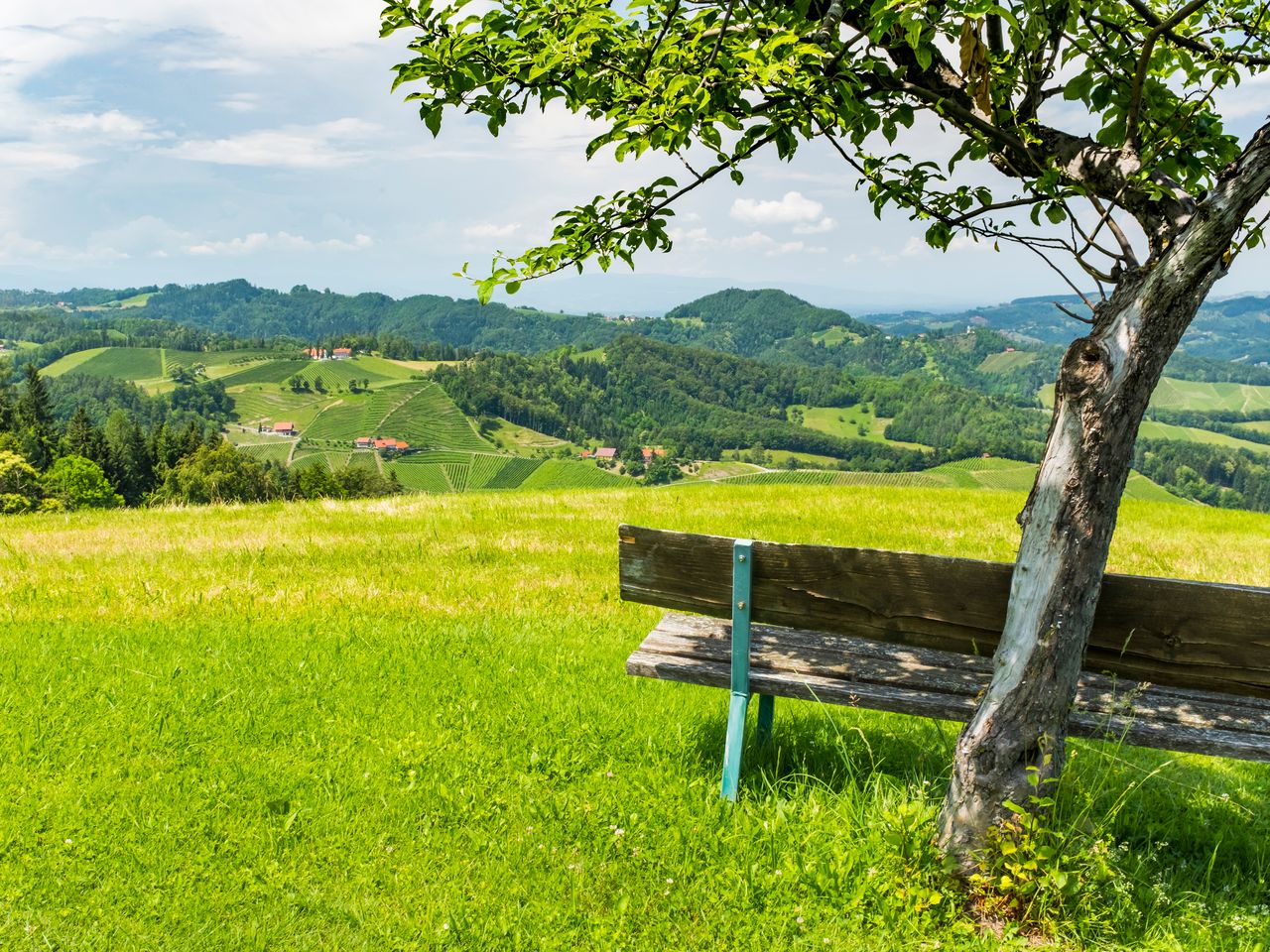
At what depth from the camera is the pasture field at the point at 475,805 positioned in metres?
3.34

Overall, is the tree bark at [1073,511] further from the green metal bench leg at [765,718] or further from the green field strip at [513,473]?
the green field strip at [513,473]

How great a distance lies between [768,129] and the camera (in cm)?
382

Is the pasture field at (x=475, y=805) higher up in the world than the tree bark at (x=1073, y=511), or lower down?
lower down

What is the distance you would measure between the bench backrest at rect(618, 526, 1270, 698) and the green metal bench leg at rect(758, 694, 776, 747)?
2.35ft

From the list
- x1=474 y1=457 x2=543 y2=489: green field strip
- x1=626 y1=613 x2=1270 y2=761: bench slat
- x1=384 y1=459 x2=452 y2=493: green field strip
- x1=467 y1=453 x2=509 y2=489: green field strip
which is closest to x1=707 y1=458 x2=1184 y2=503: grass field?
x1=474 y1=457 x2=543 y2=489: green field strip

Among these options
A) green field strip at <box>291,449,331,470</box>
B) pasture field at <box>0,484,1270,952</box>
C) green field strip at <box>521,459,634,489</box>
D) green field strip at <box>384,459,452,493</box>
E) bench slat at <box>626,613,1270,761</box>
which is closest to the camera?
pasture field at <box>0,484,1270,952</box>

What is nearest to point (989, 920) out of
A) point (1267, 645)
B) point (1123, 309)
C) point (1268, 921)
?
point (1268, 921)

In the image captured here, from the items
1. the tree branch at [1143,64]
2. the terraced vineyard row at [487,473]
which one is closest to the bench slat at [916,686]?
the tree branch at [1143,64]

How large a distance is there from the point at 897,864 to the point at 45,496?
95.8 m

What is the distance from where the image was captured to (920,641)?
3.91 metres

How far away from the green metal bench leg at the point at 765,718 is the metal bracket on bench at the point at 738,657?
54 cm

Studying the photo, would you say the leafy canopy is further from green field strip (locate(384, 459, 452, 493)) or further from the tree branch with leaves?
green field strip (locate(384, 459, 452, 493))

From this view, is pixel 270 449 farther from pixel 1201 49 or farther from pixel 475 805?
pixel 1201 49

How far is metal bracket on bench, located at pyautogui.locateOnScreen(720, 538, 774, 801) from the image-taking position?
13.3 feet
